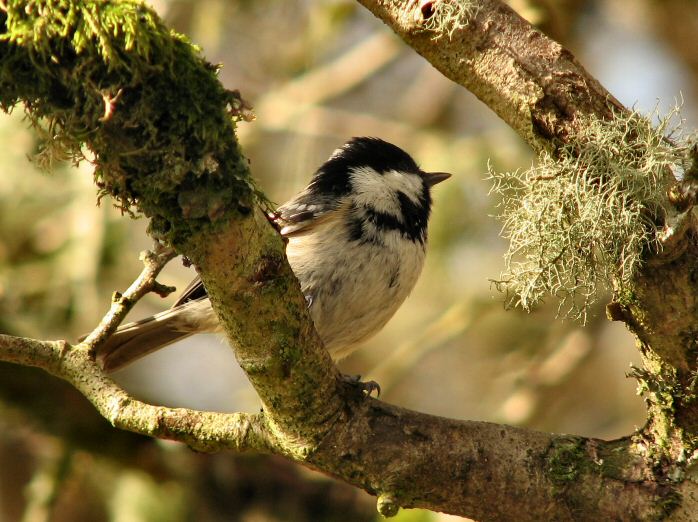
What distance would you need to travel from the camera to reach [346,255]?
3.29 metres

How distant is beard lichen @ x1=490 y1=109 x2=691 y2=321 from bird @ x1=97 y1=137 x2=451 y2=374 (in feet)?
3.77

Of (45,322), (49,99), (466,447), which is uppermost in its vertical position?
(45,322)

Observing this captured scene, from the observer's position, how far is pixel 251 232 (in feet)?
6.23

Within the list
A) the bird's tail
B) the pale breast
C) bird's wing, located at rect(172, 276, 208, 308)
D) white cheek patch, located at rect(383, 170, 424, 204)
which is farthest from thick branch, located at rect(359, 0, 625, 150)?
the bird's tail

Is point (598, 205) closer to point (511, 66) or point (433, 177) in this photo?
point (511, 66)

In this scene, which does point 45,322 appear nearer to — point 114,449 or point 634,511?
point 114,449

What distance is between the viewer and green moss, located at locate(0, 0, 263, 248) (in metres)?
1.67

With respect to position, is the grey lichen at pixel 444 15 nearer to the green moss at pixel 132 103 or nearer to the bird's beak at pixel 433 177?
the green moss at pixel 132 103

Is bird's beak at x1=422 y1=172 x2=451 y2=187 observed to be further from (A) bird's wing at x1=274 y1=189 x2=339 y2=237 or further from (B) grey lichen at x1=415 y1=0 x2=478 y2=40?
(B) grey lichen at x1=415 y1=0 x2=478 y2=40

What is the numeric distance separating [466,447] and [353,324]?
1094mm

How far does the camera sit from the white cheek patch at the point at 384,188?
352 centimetres

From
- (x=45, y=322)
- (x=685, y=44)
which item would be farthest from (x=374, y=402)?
(x=685, y=44)

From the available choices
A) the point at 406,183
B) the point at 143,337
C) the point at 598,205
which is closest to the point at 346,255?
the point at 406,183

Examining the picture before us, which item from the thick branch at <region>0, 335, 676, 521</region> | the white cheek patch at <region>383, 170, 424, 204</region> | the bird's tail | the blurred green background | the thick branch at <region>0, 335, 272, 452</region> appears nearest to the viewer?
the thick branch at <region>0, 335, 676, 521</region>
